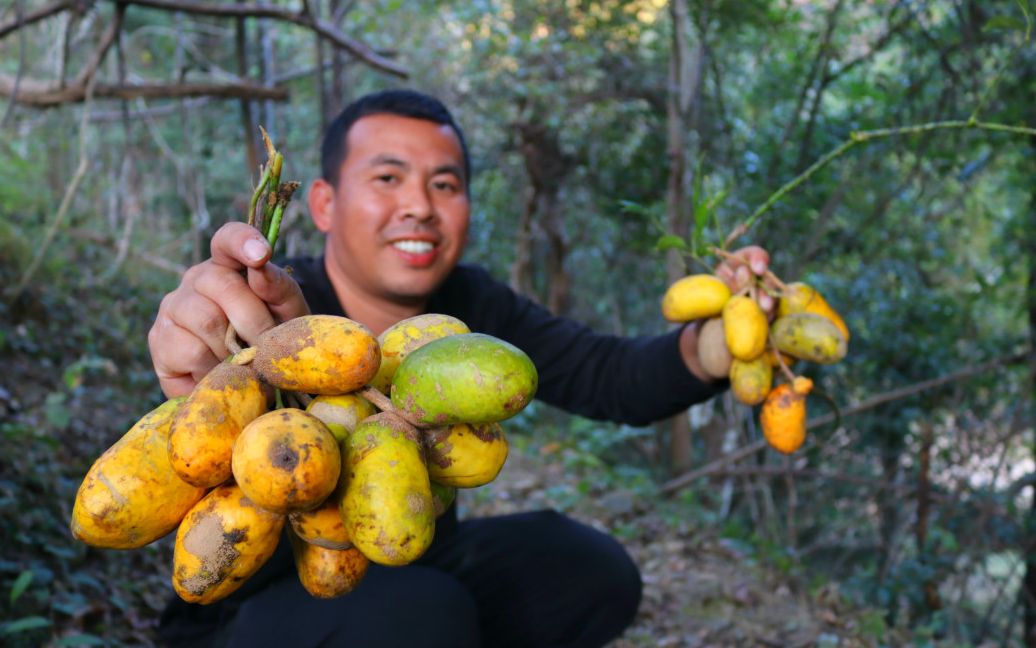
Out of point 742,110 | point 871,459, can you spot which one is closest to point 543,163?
point 742,110

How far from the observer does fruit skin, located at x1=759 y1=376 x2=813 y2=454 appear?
182 cm

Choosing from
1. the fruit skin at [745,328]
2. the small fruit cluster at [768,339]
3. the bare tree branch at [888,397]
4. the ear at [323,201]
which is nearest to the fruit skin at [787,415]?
the small fruit cluster at [768,339]

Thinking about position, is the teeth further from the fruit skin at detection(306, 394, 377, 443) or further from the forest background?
the fruit skin at detection(306, 394, 377, 443)

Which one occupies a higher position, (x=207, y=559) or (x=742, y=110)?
(x=742, y=110)

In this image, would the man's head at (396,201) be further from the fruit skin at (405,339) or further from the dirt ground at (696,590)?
the dirt ground at (696,590)

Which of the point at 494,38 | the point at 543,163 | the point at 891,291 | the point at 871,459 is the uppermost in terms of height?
the point at 494,38

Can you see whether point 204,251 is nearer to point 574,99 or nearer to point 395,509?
point 574,99

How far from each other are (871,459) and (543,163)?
3.44 meters

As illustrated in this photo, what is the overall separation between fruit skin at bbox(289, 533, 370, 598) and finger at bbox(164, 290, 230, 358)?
0.32 m

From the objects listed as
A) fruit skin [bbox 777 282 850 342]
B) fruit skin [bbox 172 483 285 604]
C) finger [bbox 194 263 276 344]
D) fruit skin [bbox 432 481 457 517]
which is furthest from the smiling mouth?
fruit skin [bbox 172 483 285 604]

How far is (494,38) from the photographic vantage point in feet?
20.1

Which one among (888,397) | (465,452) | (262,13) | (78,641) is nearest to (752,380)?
(465,452)

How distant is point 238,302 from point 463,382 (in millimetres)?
386

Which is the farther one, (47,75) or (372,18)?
(47,75)
